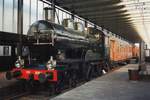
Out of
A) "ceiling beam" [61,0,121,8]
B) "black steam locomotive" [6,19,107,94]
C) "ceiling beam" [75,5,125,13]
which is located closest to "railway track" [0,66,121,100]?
"black steam locomotive" [6,19,107,94]

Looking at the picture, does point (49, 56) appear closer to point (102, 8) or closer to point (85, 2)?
point (85, 2)

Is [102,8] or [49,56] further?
[102,8]

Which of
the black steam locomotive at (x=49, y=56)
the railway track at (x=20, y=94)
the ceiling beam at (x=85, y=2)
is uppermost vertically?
the ceiling beam at (x=85, y=2)

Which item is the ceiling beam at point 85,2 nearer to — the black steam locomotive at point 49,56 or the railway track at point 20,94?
the black steam locomotive at point 49,56

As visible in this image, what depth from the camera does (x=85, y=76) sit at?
1537cm

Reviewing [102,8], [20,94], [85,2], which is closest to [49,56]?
[20,94]

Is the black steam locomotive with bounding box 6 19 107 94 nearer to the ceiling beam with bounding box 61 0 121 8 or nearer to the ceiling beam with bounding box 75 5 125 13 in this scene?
the ceiling beam with bounding box 61 0 121 8

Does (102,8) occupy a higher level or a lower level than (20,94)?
higher

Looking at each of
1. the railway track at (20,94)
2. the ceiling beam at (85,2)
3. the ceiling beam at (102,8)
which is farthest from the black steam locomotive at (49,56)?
the ceiling beam at (102,8)

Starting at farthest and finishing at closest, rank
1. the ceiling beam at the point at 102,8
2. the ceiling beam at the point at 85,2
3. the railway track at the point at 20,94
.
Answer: the ceiling beam at the point at 102,8 < the ceiling beam at the point at 85,2 < the railway track at the point at 20,94

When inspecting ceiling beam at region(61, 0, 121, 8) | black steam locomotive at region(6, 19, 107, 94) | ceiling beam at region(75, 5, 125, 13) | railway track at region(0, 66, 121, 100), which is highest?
ceiling beam at region(61, 0, 121, 8)

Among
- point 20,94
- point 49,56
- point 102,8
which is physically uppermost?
point 102,8

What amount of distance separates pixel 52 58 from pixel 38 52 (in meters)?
0.95

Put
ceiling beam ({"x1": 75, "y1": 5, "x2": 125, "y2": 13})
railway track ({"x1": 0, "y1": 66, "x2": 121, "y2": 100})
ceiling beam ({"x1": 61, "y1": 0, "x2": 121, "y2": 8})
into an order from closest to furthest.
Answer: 1. railway track ({"x1": 0, "y1": 66, "x2": 121, "y2": 100})
2. ceiling beam ({"x1": 61, "y1": 0, "x2": 121, "y2": 8})
3. ceiling beam ({"x1": 75, "y1": 5, "x2": 125, "y2": 13})
